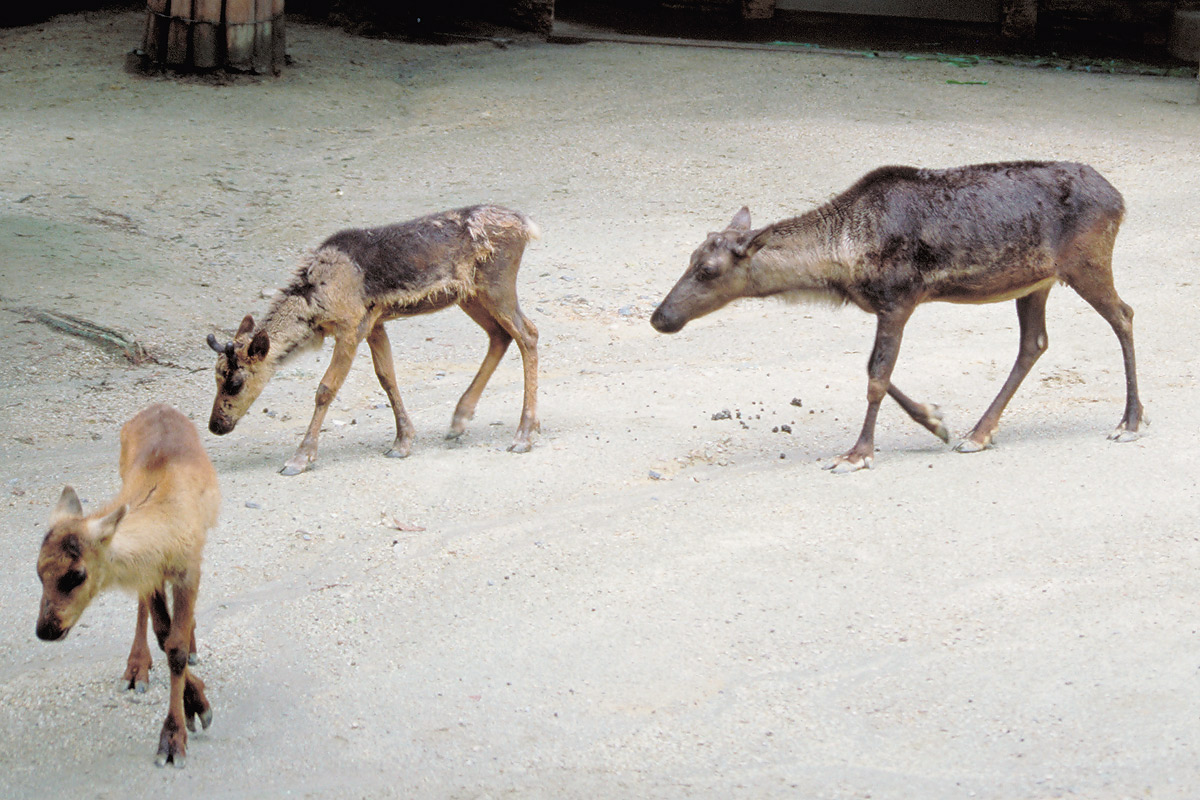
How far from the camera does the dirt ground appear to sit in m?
4.26

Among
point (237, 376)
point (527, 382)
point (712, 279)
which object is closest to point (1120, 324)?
point (712, 279)

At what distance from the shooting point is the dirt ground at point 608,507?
4.26m

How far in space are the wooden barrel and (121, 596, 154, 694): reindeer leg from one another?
1058 centimetres

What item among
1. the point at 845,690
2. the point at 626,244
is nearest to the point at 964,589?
the point at 845,690

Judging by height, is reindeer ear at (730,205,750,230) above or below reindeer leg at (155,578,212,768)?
above

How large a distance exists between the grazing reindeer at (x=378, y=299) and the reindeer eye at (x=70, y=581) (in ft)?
9.16

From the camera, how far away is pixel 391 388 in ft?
23.9

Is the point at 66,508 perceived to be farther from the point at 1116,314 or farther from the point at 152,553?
the point at 1116,314

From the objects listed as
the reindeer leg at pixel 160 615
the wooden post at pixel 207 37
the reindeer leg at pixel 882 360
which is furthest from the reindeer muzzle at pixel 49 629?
the wooden post at pixel 207 37

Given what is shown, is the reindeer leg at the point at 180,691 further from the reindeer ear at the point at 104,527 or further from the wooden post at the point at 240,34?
the wooden post at the point at 240,34

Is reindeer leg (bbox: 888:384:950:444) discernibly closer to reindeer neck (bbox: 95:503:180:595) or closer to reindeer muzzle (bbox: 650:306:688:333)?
reindeer muzzle (bbox: 650:306:688:333)

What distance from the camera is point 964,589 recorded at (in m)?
5.20

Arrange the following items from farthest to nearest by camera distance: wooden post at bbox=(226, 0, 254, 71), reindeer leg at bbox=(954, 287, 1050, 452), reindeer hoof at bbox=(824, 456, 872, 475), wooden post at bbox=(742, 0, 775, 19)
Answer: wooden post at bbox=(742, 0, 775, 19) → wooden post at bbox=(226, 0, 254, 71) → reindeer leg at bbox=(954, 287, 1050, 452) → reindeer hoof at bbox=(824, 456, 872, 475)

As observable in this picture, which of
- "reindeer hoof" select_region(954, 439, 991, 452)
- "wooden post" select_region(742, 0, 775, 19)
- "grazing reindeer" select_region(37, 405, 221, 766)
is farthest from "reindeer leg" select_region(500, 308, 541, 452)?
"wooden post" select_region(742, 0, 775, 19)
